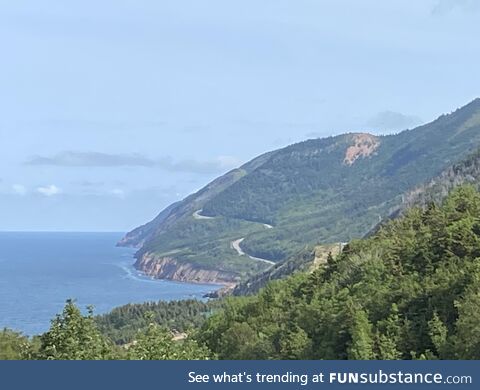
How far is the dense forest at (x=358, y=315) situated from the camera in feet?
144

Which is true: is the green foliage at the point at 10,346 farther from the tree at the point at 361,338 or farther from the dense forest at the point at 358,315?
the tree at the point at 361,338

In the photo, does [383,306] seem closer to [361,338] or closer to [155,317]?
[361,338]

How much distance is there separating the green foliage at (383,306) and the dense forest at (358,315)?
10cm

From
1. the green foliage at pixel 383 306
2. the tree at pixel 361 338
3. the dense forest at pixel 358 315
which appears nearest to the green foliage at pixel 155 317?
the dense forest at pixel 358 315

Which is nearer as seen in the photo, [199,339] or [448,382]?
[448,382]

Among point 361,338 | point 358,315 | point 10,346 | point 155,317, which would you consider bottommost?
point 10,346

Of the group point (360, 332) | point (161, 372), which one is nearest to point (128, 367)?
point (161, 372)

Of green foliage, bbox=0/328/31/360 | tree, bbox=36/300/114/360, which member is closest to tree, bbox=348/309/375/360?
tree, bbox=36/300/114/360

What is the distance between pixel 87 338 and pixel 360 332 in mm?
22269

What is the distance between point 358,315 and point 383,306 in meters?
4.99

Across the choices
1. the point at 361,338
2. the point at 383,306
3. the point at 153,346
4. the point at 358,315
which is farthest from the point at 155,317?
the point at 153,346

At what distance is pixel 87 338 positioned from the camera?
125 feet

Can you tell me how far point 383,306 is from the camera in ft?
204

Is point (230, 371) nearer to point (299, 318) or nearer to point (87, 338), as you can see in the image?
point (87, 338)
